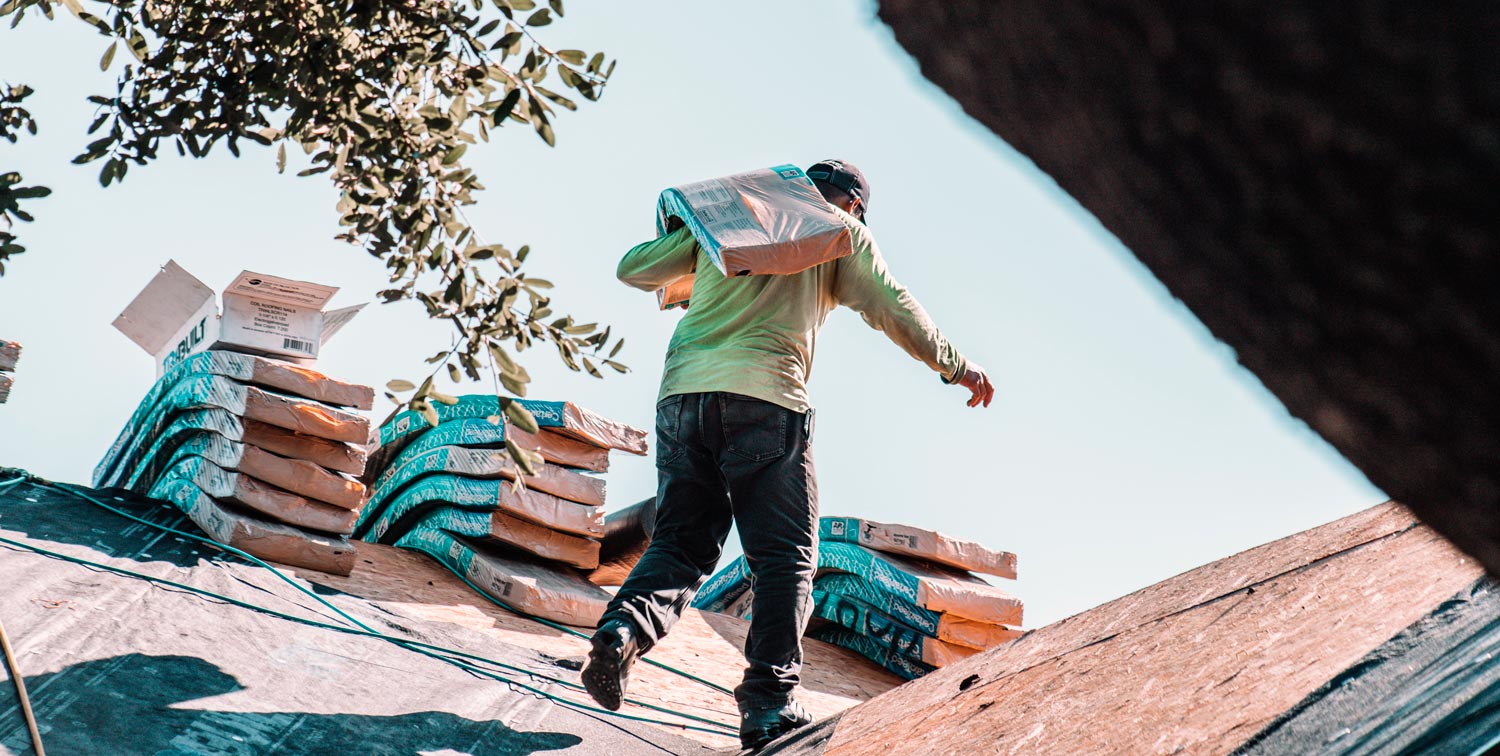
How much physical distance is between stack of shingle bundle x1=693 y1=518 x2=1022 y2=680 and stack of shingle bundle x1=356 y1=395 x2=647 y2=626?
4.17 ft

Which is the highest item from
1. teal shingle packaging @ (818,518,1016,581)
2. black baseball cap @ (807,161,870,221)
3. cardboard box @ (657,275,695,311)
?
black baseball cap @ (807,161,870,221)

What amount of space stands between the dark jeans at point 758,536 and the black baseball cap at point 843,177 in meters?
0.82

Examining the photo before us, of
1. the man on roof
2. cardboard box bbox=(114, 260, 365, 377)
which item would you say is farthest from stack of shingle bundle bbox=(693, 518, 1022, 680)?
cardboard box bbox=(114, 260, 365, 377)

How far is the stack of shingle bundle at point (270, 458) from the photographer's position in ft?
14.8

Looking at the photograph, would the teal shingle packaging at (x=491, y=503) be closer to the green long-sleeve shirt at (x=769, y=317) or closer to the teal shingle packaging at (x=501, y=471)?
the teal shingle packaging at (x=501, y=471)

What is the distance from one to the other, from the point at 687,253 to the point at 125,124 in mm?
1589

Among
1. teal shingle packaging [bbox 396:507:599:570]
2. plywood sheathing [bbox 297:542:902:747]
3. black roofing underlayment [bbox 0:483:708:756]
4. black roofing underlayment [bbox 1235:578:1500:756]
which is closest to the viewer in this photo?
black roofing underlayment [bbox 1235:578:1500:756]

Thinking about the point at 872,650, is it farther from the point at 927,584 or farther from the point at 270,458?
the point at 270,458

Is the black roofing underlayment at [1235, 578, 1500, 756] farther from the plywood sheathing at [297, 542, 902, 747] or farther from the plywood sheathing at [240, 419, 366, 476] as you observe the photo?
the plywood sheathing at [240, 419, 366, 476]

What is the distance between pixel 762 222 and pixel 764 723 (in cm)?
143

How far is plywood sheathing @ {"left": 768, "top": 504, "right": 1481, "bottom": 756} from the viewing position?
2277mm

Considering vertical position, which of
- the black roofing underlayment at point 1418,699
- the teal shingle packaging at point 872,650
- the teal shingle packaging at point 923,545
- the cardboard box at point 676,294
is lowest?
the teal shingle packaging at point 872,650

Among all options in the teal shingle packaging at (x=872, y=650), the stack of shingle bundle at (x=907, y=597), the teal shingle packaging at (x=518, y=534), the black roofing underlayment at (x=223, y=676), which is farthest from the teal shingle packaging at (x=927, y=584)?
the black roofing underlayment at (x=223, y=676)

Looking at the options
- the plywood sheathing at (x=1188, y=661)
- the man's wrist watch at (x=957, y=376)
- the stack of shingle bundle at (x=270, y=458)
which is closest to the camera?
the plywood sheathing at (x=1188, y=661)
